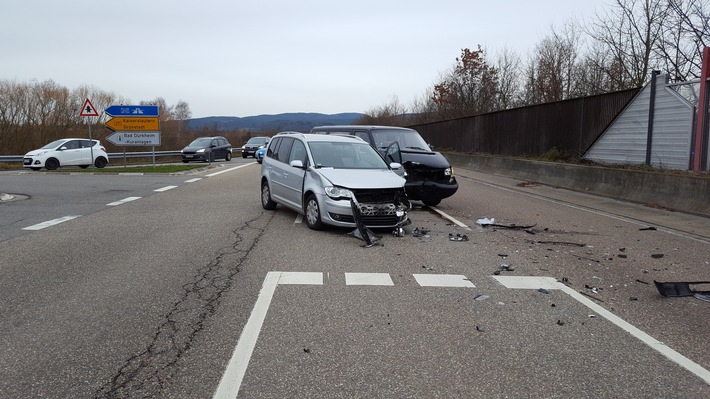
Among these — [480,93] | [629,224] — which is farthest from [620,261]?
[480,93]

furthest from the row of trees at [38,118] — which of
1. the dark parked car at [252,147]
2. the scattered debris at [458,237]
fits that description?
the scattered debris at [458,237]

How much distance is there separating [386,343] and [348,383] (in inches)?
31.1

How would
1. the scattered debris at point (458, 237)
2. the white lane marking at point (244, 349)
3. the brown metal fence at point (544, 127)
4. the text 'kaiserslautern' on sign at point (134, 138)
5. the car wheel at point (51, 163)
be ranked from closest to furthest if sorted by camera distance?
the white lane marking at point (244, 349) → the scattered debris at point (458, 237) → the brown metal fence at point (544, 127) → the car wheel at point (51, 163) → the text 'kaiserslautern' on sign at point (134, 138)

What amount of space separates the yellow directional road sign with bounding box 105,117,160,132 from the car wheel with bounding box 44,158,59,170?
3.02 m

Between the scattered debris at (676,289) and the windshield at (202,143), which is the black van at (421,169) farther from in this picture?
the windshield at (202,143)

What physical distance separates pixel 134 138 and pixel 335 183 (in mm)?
22366

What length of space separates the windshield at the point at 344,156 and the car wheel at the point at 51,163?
20989 millimetres

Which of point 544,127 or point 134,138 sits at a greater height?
point 544,127

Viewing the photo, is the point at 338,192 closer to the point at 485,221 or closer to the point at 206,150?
the point at 485,221

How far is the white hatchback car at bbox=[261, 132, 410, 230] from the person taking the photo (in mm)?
9000

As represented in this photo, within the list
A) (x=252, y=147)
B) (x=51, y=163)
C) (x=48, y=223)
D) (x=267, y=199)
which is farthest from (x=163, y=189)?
(x=252, y=147)

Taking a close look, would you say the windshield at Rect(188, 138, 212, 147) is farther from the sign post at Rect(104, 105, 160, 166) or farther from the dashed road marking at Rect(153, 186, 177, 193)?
the dashed road marking at Rect(153, 186, 177, 193)

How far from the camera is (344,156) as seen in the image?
34.5ft

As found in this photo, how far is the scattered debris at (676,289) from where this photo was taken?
5.87 m
